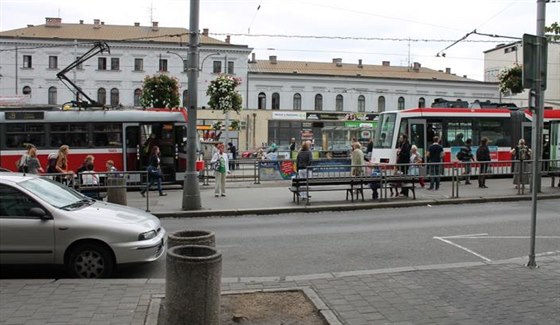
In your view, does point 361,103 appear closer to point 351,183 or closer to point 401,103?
point 401,103

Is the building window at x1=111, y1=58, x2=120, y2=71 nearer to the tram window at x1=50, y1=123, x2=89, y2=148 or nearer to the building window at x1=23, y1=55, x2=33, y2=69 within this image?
the building window at x1=23, y1=55, x2=33, y2=69

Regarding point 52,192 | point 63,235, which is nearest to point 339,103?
point 52,192

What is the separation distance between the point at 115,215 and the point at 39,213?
3.43 ft

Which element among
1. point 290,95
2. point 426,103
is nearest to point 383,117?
point 290,95

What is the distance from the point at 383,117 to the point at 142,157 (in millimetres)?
10961

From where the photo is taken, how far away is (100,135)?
68.2ft

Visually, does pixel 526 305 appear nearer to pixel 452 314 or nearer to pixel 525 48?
pixel 452 314

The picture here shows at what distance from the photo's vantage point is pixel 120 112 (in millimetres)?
20953

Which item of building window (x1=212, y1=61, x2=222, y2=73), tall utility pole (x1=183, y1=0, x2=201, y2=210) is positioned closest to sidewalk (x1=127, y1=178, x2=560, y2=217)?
tall utility pole (x1=183, y1=0, x2=201, y2=210)

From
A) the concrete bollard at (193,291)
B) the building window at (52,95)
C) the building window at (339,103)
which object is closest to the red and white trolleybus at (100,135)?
the concrete bollard at (193,291)

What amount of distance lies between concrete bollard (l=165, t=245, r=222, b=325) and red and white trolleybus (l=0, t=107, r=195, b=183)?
16.2m

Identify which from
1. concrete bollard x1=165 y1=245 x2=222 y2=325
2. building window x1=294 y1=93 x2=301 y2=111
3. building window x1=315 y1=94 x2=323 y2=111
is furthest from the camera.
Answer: building window x1=315 y1=94 x2=323 y2=111

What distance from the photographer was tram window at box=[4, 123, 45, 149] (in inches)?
794

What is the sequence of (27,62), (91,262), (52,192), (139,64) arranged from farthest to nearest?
1. (139,64)
2. (27,62)
3. (52,192)
4. (91,262)
